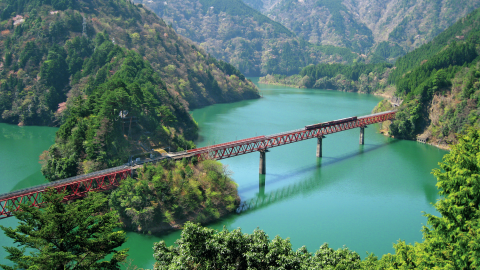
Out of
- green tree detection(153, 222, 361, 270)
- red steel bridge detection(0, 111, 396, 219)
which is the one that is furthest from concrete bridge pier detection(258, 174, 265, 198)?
green tree detection(153, 222, 361, 270)

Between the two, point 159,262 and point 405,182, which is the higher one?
point 159,262

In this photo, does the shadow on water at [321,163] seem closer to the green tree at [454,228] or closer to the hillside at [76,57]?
the green tree at [454,228]

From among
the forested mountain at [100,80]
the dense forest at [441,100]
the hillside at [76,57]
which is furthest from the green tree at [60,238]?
the dense forest at [441,100]

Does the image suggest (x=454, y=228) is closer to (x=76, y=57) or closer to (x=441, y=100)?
(x=441, y=100)

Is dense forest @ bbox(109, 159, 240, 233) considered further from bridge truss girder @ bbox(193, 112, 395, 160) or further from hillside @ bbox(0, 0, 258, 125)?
hillside @ bbox(0, 0, 258, 125)

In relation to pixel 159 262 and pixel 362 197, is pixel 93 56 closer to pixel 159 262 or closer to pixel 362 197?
pixel 362 197

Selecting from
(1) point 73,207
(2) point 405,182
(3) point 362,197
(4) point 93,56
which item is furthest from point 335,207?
(4) point 93,56
